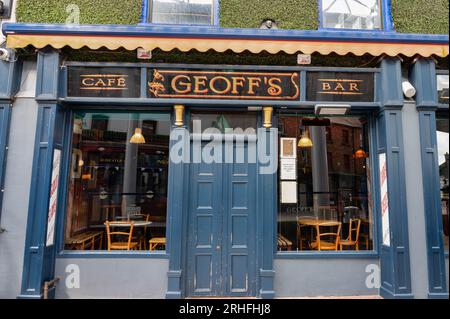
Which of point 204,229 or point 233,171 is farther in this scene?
point 233,171

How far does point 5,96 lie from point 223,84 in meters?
3.57

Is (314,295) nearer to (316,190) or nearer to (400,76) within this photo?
(316,190)

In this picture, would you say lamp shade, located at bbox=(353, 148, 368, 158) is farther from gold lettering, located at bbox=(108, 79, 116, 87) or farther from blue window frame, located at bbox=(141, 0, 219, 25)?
gold lettering, located at bbox=(108, 79, 116, 87)

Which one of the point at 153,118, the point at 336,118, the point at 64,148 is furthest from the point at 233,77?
the point at 64,148

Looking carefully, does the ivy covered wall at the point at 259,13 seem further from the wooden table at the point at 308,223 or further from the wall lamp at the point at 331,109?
the wooden table at the point at 308,223

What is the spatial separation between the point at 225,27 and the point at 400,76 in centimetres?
316

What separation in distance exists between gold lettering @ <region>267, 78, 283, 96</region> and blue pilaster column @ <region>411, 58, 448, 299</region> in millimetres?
A: 2318

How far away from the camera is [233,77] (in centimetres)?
548

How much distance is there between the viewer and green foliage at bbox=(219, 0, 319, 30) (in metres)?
5.78

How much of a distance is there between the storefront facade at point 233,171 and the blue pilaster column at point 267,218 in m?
0.02

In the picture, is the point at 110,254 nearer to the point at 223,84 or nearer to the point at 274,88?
the point at 223,84

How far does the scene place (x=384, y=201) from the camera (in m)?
5.41

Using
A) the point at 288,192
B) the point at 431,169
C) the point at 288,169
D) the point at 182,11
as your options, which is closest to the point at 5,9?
the point at 182,11

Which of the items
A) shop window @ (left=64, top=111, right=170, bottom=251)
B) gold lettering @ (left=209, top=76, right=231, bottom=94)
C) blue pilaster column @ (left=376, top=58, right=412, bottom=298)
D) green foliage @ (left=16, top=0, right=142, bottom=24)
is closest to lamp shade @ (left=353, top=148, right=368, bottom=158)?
blue pilaster column @ (left=376, top=58, right=412, bottom=298)
